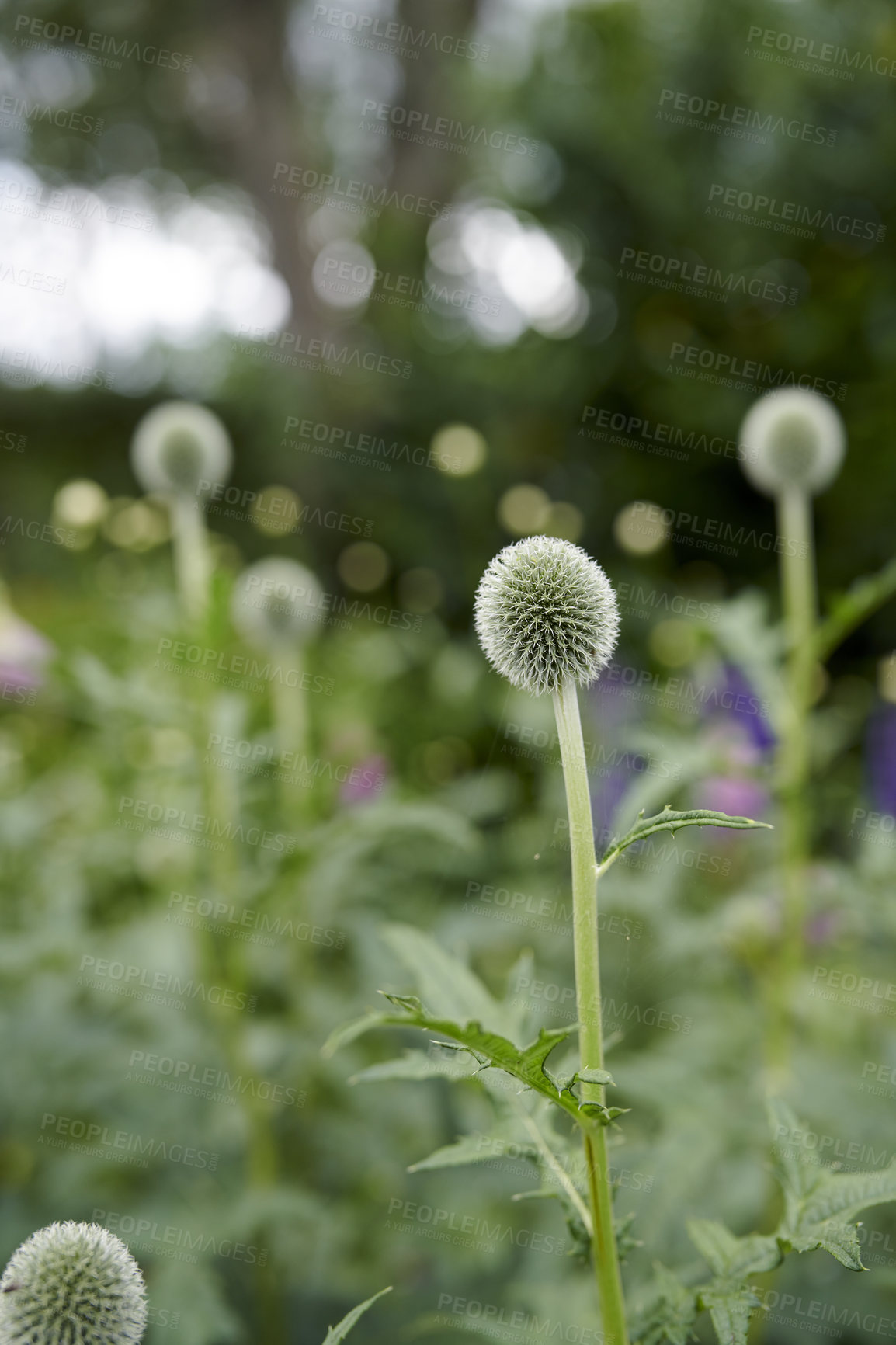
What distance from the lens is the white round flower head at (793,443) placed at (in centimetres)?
210

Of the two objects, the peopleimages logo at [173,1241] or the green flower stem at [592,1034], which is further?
the peopleimages logo at [173,1241]

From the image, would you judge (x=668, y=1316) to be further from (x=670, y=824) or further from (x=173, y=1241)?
(x=173, y=1241)

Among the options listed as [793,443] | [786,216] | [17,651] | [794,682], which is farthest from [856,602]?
[786,216]

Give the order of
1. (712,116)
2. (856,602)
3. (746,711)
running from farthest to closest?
(712,116) < (746,711) < (856,602)

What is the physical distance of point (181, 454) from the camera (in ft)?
7.95

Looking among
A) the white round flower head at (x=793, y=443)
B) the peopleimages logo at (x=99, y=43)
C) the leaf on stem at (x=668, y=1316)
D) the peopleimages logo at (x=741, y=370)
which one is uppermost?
the peopleimages logo at (x=99, y=43)

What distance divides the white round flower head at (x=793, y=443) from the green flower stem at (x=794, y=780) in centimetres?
24

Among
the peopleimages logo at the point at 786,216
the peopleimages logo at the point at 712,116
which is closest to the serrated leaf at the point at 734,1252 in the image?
the peopleimages logo at the point at 786,216

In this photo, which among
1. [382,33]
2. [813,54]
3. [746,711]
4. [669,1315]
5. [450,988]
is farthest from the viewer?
[382,33]

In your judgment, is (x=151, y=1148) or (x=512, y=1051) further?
(x=151, y=1148)

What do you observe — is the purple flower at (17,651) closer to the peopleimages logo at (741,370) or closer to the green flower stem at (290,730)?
the green flower stem at (290,730)

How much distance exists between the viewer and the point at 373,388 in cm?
520

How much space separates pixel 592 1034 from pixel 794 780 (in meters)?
1.07

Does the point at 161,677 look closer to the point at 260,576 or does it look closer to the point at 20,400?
the point at 260,576
